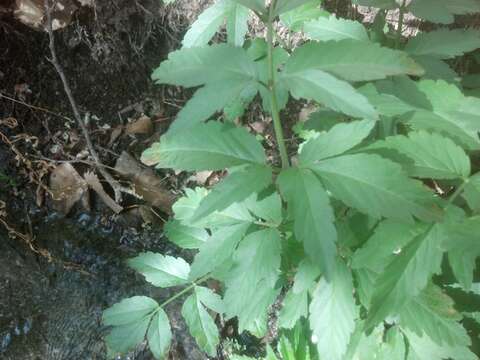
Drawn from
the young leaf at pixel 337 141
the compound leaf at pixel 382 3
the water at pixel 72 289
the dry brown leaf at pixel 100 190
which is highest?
the compound leaf at pixel 382 3

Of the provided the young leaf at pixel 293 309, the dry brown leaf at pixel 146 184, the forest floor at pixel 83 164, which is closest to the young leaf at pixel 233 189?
the young leaf at pixel 293 309

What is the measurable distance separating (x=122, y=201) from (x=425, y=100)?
1910mm

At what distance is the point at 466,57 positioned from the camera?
2.54m

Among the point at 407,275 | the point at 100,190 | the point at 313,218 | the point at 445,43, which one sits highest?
the point at 445,43

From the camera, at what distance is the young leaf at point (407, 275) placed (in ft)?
3.52

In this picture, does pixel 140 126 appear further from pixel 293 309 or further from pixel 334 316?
pixel 334 316

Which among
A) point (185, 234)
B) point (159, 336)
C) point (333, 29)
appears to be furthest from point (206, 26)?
point (159, 336)

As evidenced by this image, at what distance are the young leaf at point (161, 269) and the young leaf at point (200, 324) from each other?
0.09 meters

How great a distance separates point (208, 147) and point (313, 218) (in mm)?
333

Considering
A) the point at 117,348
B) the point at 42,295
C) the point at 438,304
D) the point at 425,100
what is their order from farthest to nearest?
1. the point at 42,295
2. the point at 117,348
3. the point at 425,100
4. the point at 438,304

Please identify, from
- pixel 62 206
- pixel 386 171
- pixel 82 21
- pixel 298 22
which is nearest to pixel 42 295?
pixel 62 206

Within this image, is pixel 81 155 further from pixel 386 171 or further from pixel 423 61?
pixel 386 171

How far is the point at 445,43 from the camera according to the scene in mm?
1729

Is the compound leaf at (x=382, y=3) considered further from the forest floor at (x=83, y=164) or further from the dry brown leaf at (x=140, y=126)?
the dry brown leaf at (x=140, y=126)
